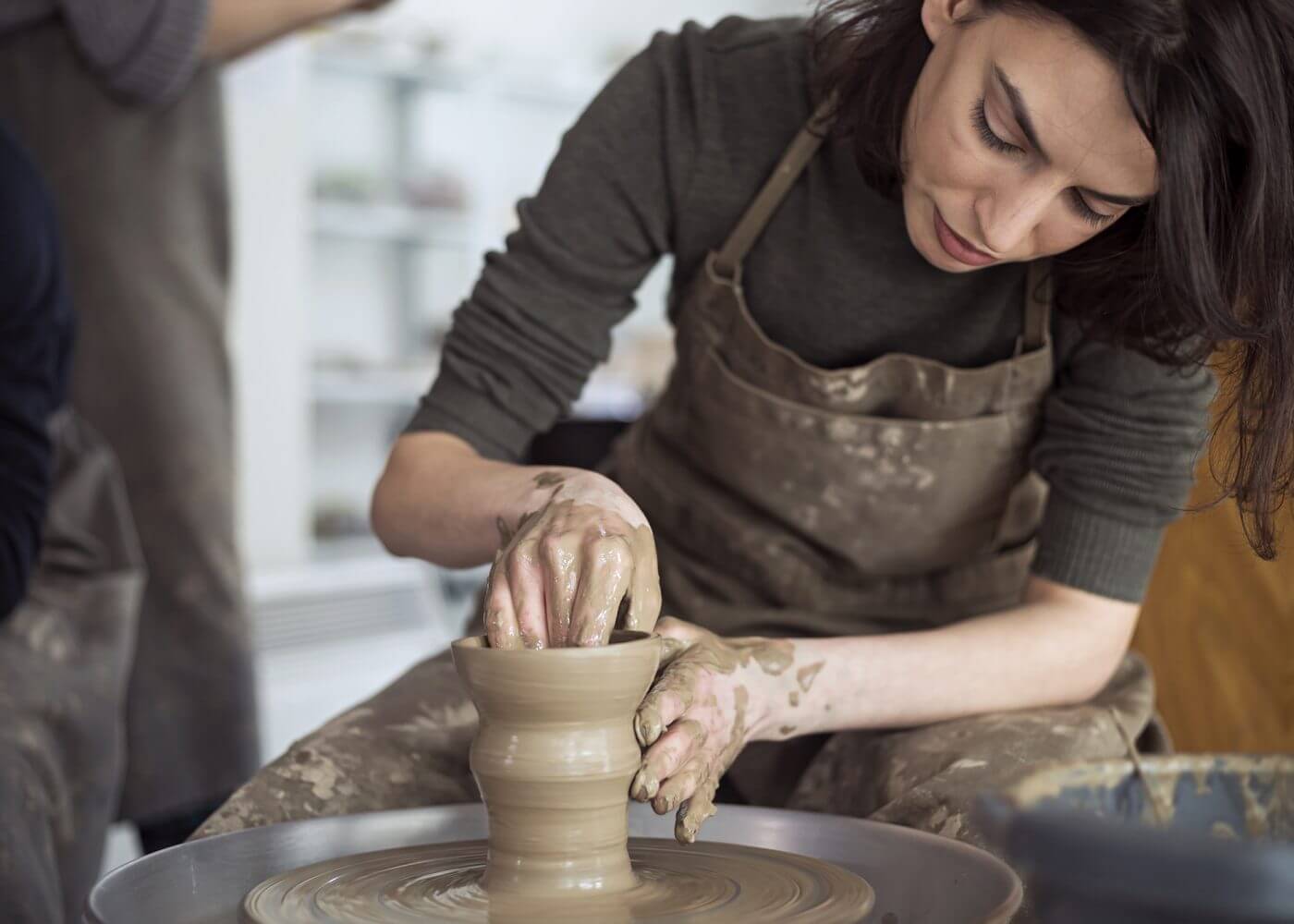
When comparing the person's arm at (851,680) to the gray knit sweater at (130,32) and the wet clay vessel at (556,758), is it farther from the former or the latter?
the gray knit sweater at (130,32)

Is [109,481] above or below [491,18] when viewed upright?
below

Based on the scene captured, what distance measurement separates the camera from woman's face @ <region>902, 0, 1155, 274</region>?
104 cm

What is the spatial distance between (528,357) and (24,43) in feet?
4.66

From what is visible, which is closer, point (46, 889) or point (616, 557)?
point (616, 557)

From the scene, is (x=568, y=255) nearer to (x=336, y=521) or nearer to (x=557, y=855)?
(x=557, y=855)

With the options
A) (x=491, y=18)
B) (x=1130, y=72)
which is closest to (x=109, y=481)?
(x=1130, y=72)

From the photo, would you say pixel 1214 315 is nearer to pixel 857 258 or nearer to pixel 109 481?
pixel 857 258

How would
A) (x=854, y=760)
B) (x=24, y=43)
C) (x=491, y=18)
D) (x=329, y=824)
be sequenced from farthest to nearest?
(x=491, y=18)
(x=24, y=43)
(x=854, y=760)
(x=329, y=824)

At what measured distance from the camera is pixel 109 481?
6.70ft

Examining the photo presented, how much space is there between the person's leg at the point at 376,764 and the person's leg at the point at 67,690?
46 cm

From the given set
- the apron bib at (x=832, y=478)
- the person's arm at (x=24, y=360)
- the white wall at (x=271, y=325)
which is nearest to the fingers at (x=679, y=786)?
the apron bib at (x=832, y=478)

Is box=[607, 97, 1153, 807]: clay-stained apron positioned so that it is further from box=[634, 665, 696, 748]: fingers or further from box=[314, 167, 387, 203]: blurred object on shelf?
box=[314, 167, 387, 203]: blurred object on shelf

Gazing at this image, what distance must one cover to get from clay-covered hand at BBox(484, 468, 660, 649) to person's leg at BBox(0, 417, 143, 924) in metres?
0.81

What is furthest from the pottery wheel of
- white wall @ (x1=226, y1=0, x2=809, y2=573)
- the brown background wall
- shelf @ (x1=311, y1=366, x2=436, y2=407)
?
shelf @ (x1=311, y1=366, x2=436, y2=407)
